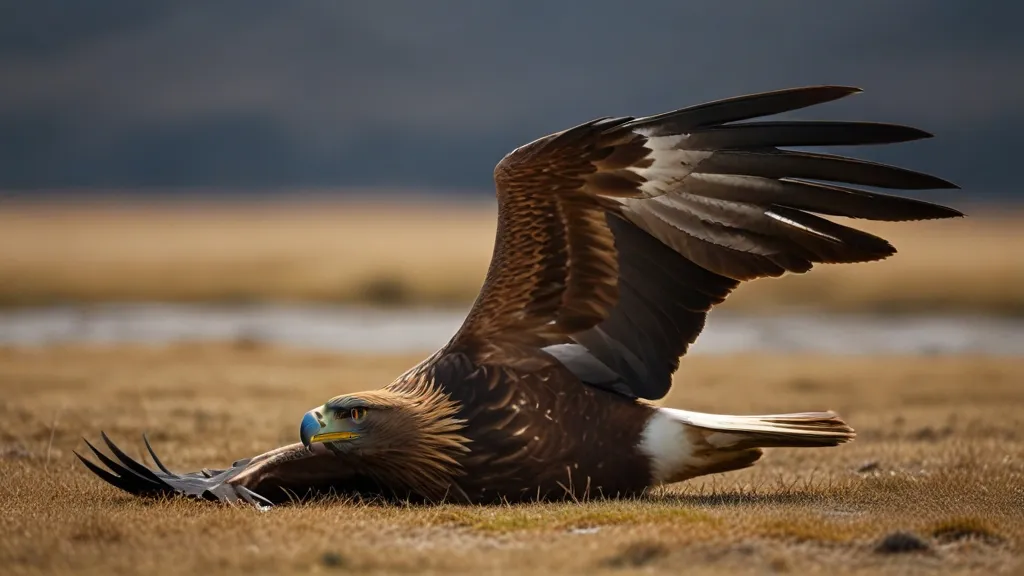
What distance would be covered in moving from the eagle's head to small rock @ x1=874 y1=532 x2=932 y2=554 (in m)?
2.76

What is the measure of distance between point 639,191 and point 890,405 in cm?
904

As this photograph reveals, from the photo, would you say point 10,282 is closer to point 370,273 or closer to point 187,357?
point 370,273

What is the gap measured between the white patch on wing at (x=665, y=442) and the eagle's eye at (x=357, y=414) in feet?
6.15

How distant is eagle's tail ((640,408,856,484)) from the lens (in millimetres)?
8469

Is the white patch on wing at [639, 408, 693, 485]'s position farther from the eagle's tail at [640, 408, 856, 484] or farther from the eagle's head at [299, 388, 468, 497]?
the eagle's head at [299, 388, 468, 497]

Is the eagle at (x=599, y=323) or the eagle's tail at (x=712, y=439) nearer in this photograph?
the eagle at (x=599, y=323)

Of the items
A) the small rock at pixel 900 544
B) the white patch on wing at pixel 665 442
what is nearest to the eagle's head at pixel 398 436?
the white patch on wing at pixel 665 442

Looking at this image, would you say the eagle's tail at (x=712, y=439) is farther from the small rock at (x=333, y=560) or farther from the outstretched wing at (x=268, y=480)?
the small rock at (x=333, y=560)

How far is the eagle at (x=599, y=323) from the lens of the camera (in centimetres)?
815

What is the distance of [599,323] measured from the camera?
28.7 ft

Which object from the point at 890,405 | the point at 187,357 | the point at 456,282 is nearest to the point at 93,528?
the point at 890,405

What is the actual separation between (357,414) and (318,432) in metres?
0.28

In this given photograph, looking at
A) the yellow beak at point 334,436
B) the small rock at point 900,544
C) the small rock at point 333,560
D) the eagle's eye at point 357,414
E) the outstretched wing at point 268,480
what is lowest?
the small rock at point 333,560

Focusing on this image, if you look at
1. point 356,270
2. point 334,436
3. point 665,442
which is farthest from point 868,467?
point 356,270
